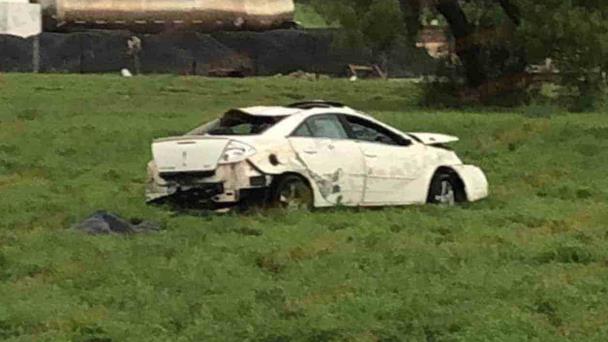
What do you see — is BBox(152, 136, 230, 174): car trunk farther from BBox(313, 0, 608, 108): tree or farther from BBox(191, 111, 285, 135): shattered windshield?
BBox(313, 0, 608, 108): tree

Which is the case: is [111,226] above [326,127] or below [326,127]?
below

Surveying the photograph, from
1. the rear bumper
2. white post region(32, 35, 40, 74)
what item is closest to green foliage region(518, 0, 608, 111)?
the rear bumper

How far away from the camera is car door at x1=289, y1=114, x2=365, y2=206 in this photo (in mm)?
15641

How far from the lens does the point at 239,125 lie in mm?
16047

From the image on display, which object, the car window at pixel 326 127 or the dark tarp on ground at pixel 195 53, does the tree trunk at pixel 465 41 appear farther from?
the car window at pixel 326 127

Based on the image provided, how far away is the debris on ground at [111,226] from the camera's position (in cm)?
1402

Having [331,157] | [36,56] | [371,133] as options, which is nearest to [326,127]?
[331,157]

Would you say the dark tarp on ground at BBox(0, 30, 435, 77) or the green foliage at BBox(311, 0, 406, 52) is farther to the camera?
the dark tarp on ground at BBox(0, 30, 435, 77)

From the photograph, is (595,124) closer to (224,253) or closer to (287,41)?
(224,253)

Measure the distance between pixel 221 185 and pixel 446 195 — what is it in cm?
312

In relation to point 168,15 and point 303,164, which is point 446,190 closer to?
point 303,164

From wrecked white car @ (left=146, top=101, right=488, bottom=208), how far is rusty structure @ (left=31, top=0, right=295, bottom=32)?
2526cm

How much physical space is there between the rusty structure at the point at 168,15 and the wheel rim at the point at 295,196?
26291 mm

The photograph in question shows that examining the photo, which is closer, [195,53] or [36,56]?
[36,56]
